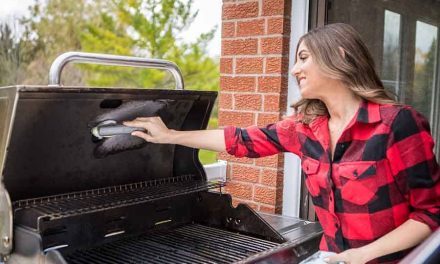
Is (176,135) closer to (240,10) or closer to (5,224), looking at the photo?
(5,224)

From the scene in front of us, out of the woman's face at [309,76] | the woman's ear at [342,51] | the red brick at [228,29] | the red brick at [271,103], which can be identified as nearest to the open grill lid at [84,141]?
the woman's face at [309,76]

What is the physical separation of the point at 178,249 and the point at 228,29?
145cm

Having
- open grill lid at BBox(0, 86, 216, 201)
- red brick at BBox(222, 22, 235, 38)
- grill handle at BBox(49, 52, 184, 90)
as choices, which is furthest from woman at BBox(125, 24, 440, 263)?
red brick at BBox(222, 22, 235, 38)

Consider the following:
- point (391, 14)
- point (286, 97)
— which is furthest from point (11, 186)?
point (391, 14)

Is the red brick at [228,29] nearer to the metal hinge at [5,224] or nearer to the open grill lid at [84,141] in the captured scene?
the open grill lid at [84,141]

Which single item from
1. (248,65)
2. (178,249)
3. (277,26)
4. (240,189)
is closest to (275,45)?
(277,26)

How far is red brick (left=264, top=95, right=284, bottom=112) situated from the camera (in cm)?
254

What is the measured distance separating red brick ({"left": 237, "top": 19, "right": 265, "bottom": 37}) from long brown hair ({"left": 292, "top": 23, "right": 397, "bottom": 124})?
95 cm

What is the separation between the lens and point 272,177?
259 cm

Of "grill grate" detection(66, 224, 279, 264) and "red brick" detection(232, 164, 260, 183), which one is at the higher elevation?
"red brick" detection(232, 164, 260, 183)

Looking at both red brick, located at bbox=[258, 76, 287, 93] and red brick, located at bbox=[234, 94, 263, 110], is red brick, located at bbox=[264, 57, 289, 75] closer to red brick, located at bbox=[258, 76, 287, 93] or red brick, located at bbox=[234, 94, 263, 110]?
red brick, located at bbox=[258, 76, 287, 93]

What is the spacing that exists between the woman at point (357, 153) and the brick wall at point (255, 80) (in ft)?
2.41

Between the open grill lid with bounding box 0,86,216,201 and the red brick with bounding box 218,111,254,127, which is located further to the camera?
the red brick with bounding box 218,111,254,127

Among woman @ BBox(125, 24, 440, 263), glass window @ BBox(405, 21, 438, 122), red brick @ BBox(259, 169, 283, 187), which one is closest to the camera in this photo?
woman @ BBox(125, 24, 440, 263)
